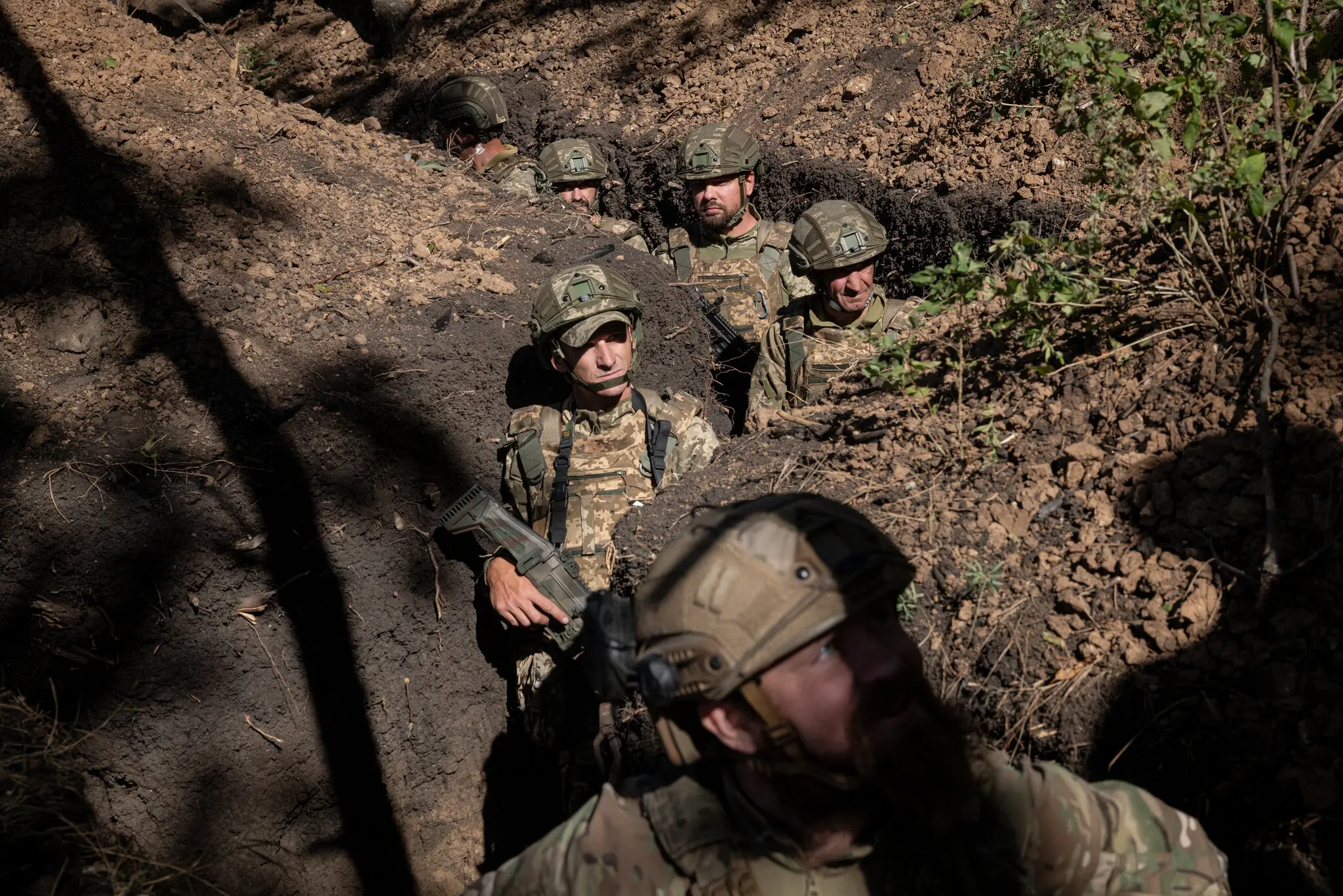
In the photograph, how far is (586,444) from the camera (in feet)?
15.9

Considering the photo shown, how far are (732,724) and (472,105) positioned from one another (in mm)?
8916

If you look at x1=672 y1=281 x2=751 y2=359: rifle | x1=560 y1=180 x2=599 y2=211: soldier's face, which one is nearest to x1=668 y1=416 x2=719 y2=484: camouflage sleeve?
x1=672 y1=281 x2=751 y2=359: rifle

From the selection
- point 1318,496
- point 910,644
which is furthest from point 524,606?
point 1318,496

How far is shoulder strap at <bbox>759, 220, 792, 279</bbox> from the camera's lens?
7871 millimetres

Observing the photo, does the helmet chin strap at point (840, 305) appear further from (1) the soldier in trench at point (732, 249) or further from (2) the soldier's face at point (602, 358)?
(2) the soldier's face at point (602, 358)

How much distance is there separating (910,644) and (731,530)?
17.5 inches

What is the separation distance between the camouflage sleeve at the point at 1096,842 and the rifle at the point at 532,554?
2609 millimetres

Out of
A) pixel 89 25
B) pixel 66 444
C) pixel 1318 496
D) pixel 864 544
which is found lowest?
pixel 1318 496

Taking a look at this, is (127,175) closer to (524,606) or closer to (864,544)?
(524,606)

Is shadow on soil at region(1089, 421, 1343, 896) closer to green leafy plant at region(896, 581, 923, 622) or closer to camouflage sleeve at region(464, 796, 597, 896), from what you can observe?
green leafy plant at region(896, 581, 923, 622)

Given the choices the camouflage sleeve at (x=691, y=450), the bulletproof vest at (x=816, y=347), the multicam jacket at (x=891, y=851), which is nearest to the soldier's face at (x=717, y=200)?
the bulletproof vest at (x=816, y=347)

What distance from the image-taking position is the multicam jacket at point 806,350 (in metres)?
6.00

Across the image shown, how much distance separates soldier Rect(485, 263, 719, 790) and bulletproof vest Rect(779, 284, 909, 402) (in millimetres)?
1312

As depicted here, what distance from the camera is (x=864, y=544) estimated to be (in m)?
2.01
